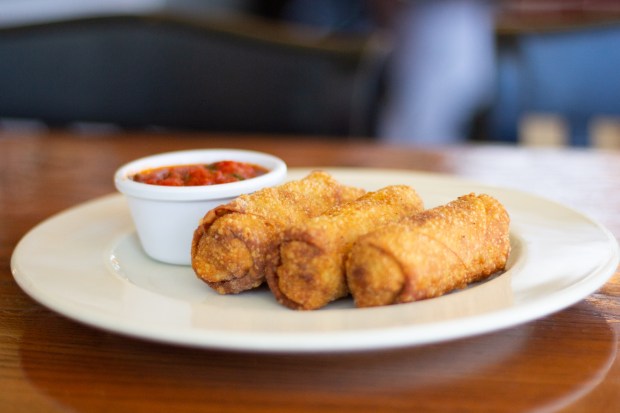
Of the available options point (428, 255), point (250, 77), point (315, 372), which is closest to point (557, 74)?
point (250, 77)

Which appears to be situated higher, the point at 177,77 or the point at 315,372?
the point at 315,372

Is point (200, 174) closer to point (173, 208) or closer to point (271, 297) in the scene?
point (173, 208)

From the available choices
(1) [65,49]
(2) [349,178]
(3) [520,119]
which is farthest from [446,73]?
(2) [349,178]

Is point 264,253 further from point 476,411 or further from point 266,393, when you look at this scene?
point 476,411

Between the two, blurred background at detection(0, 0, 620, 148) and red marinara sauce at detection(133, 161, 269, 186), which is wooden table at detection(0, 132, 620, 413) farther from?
blurred background at detection(0, 0, 620, 148)

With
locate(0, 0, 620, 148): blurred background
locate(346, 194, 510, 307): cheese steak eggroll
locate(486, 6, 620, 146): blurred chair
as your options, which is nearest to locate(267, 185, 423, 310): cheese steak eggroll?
locate(346, 194, 510, 307): cheese steak eggroll

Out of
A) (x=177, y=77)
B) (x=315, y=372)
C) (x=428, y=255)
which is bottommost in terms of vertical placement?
(x=177, y=77)

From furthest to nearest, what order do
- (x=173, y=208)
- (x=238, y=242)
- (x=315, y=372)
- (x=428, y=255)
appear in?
(x=173, y=208), (x=238, y=242), (x=428, y=255), (x=315, y=372)
